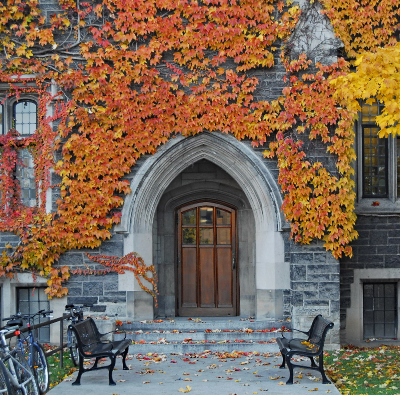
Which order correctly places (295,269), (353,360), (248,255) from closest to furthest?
1. (353,360)
2. (295,269)
3. (248,255)

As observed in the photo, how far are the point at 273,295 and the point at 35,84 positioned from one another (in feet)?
17.5

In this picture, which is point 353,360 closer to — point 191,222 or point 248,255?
point 248,255

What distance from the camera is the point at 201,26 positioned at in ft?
33.1

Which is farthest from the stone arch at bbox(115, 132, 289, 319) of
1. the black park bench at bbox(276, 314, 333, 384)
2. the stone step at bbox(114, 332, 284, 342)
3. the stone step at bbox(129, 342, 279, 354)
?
the black park bench at bbox(276, 314, 333, 384)

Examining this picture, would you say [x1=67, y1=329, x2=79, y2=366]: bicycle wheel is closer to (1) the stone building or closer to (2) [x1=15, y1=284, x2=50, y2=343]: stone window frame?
(1) the stone building

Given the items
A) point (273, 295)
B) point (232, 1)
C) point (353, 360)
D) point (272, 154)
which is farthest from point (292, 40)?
point (353, 360)

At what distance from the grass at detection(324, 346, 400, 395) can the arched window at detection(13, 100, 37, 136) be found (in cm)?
619

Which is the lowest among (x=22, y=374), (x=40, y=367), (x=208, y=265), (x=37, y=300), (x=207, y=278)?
(x=40, y=367)

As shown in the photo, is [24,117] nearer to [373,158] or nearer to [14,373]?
[14,373]

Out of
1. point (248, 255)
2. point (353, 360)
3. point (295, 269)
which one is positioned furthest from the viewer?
point (248, 255)

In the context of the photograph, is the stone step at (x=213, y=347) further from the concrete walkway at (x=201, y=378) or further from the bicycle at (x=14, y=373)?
the bicycle at (x=14, y=373)

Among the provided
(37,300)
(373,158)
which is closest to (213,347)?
(37,300)

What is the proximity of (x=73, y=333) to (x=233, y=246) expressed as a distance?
3.68 meters

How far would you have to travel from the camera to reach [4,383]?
20.1 feet
